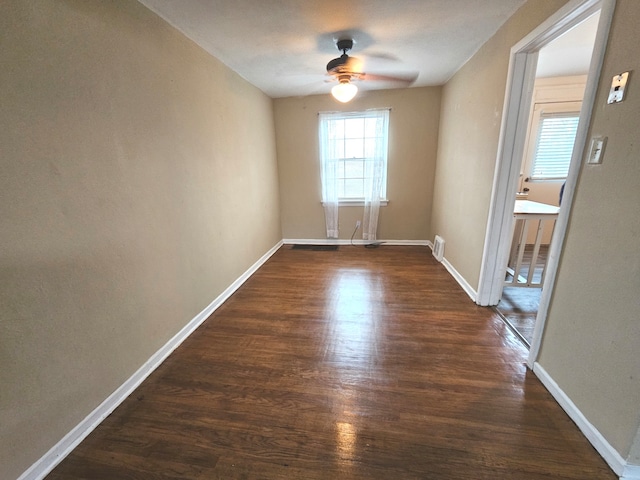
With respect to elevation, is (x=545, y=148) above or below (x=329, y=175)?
above

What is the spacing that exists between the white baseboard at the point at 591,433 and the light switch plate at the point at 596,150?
119 centimetres

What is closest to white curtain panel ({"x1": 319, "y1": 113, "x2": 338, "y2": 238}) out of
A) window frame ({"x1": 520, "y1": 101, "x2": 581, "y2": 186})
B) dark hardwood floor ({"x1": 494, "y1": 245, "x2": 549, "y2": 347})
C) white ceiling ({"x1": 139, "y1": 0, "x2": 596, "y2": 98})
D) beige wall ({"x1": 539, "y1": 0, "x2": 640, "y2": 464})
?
white ceiling ({"x1": 139, "y1": 0, "x2": 596, "y2": 98})

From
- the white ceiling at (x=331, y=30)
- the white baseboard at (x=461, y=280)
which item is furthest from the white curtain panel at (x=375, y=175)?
the white baseboard at (x=461, y=280)

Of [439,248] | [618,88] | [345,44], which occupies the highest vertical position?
[345,44]

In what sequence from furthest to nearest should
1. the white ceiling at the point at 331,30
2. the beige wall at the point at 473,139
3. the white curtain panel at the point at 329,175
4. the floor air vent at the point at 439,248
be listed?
the white curtain panel at the point at 329,175 → the floor air vent at the point at 439,248 → the beige wall at the point at 473,139 → the white ceiling at the point at 331,30

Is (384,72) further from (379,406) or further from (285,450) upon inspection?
(285,450)

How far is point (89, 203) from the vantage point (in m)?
1.34

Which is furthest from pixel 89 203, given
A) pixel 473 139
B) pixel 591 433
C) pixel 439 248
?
pixel 439 248

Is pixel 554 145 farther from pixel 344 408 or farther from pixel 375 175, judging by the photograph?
pixel 344 408

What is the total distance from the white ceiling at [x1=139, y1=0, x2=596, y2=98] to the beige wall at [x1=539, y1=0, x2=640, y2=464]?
103 centimetres

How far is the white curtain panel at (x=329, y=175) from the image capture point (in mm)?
3889

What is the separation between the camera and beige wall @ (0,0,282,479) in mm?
1066

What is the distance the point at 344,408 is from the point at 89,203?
1.71 meters

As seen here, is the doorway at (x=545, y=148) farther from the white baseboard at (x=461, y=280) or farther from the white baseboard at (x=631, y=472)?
the white baseboard at (x=631, y=472)
